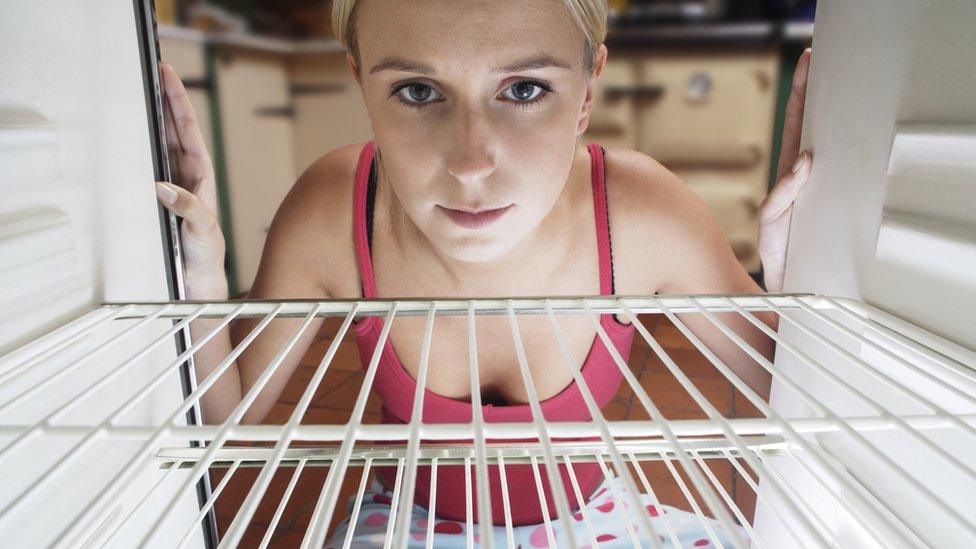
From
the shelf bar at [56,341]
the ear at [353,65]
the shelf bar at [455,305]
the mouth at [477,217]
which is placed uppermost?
the ear at [353,65]

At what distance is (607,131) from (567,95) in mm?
155

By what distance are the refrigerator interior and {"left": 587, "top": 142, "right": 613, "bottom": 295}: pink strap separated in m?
0.30

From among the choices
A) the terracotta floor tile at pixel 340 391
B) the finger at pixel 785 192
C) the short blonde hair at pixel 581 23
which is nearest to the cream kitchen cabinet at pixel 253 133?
the short blonde hair at pixel 581 23

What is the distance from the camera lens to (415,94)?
648mm

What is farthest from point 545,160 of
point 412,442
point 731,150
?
point 412,442

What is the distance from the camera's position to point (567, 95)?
670 mm

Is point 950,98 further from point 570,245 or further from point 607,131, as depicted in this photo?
point 570,245

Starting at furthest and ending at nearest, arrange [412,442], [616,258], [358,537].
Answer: [616,258], [358,537], [412,442]

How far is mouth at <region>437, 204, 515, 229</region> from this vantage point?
0.66 m

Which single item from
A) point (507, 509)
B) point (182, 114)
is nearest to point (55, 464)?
point (507, 509)

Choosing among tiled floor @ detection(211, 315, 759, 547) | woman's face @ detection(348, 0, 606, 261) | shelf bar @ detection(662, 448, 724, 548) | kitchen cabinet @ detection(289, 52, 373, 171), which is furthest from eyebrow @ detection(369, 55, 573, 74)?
tiled floor @ detection(211, 315, 759, 547)

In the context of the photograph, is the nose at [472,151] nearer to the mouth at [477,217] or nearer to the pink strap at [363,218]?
the mouth at [477,217]

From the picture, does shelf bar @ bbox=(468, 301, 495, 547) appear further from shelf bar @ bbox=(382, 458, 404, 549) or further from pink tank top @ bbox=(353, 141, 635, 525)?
pink tank top @ bbox=(353, 141, 635, 525)

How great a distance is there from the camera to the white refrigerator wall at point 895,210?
1.34ft
